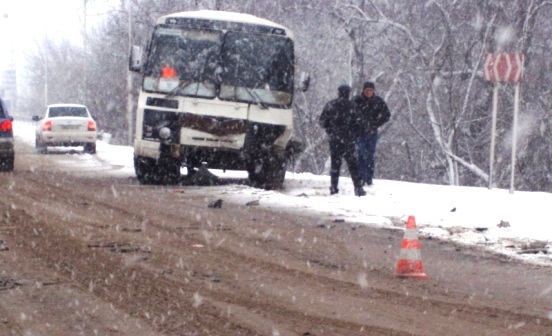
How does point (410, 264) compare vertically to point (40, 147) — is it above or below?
above

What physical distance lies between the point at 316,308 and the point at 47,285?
212cm

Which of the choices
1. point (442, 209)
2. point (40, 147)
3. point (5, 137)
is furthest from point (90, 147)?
point (442, 209)

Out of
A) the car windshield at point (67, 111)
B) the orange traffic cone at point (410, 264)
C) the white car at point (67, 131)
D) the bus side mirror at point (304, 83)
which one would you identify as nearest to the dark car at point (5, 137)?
the bus side mirror at point (304, 83)

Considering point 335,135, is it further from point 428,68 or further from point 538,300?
point 428,68

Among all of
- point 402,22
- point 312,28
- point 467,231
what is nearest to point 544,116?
point 402,22

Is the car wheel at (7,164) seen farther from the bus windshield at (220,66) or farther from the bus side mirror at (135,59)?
the bus windshield at (220,66)

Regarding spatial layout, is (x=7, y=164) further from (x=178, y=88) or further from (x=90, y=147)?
(x=90, y=147)

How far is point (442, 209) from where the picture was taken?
1475cm

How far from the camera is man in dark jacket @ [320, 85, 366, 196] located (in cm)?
1677

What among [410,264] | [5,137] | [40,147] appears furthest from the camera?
[40,147]

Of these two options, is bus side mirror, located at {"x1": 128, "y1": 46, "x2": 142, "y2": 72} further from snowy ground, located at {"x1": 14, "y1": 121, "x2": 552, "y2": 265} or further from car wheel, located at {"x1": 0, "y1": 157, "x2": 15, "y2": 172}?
car wheel, located at {"x1": 0, "y1": 157, "x2": 15, "y2": 172}

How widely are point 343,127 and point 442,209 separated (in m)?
2.71

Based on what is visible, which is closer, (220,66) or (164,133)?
(164,133)

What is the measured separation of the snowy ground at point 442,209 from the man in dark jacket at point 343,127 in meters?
0.62
